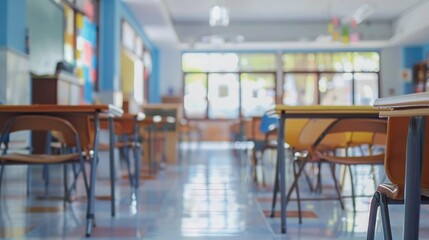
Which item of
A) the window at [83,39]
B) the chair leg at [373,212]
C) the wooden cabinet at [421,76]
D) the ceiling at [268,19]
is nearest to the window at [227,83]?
the ceiling at [268,19]

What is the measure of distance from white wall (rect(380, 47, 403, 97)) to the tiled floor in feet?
34.4

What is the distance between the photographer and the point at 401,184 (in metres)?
1.35

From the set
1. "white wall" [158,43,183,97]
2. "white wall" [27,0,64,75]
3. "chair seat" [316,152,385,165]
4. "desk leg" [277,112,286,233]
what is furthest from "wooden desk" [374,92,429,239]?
"white wall" [158,43,183,97]

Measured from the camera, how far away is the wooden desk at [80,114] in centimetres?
242

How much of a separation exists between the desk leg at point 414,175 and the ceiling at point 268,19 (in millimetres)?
8681

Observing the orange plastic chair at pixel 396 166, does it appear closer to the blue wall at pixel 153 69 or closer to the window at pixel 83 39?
the window at pixel 83 39

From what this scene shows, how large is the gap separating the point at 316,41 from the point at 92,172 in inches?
448

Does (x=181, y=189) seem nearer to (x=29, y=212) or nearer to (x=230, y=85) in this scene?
(x=29, y=212)

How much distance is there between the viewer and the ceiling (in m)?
10.9

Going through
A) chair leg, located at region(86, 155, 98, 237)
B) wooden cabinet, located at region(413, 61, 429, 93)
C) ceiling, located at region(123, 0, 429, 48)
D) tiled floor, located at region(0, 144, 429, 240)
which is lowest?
tiled floor, located at region(0, 144, 429, 240)

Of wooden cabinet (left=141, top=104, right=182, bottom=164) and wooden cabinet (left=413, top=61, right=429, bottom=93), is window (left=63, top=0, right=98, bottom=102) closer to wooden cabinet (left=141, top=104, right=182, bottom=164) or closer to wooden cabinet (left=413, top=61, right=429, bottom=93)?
wooden cabinet (left=141, top=104, right=182, bottom=164)

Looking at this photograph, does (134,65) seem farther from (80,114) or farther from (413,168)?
(413,168)

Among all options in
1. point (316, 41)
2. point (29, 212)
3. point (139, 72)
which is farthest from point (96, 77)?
point (316, 41)

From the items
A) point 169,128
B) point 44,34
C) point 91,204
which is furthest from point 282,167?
point 169,128
